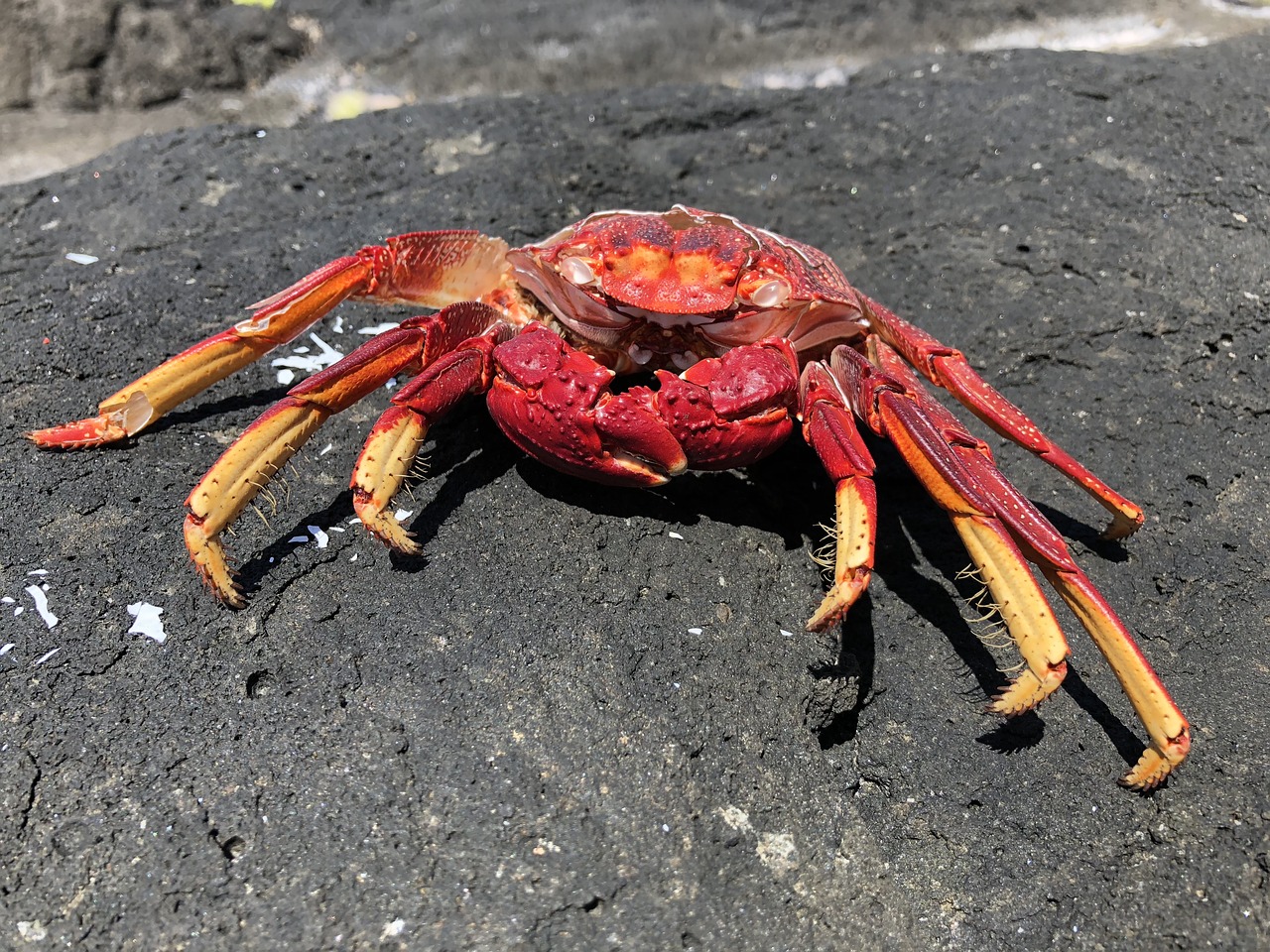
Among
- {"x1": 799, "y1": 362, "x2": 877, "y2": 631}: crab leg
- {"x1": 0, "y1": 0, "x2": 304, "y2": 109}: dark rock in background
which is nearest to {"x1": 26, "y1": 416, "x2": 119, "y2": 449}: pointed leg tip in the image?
{"x1": 799, "y1": 362, "x2": 877, "y2": 631}: crab leg

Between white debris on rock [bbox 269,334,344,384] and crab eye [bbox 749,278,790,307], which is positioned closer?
crab eye [bbox 749,278,790,307]

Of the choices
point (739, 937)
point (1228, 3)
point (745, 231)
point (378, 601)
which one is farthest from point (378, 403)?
point (1228, 3)

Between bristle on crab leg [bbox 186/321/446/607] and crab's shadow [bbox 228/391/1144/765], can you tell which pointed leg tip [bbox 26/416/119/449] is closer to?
crab's shadow [bbox 228/391/1144/765]

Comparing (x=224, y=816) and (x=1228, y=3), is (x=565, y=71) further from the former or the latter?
(x=224, y=816)

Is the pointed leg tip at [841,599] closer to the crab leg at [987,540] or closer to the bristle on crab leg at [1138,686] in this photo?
the crab leg at [987,540]

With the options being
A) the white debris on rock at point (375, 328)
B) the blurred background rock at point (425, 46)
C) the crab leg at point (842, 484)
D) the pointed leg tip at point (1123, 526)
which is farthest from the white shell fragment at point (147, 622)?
the blurred background rock at point (425, 46)

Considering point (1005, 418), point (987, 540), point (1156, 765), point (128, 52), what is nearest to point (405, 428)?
point (987, 540)
